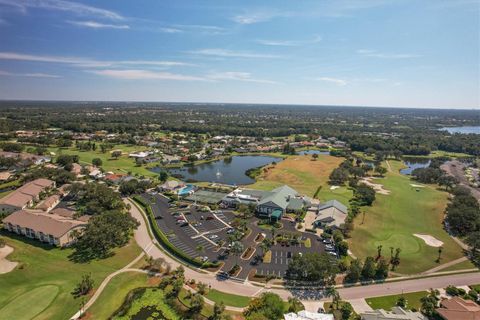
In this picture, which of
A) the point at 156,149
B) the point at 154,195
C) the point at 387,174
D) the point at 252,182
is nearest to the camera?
the point at 154,195

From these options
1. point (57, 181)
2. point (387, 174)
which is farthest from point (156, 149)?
point (387, 174)

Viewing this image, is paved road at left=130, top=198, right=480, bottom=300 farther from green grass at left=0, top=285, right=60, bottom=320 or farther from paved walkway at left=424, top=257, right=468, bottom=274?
green grass at left=0, top=285, right=60, bottom=320

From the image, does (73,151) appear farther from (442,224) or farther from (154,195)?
(442,224)


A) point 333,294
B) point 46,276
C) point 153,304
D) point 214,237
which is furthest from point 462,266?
point 46,276

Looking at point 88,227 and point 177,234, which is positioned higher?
point 88,227

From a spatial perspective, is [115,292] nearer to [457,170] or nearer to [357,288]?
[357,288]

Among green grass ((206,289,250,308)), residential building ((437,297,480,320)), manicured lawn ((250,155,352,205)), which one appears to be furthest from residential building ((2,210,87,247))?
residential building ((437,297,480,320))
